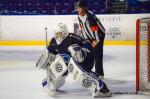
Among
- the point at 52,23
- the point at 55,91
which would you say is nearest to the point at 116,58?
the point at 52,23

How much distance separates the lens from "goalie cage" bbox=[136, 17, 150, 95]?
544 centimetres

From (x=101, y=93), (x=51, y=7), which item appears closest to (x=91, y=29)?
(x=101, y=93)

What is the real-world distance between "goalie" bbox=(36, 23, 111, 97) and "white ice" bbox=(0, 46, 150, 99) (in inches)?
6.6

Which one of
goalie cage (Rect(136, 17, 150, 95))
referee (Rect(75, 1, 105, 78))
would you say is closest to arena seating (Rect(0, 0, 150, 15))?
referee (Rect(75, 1, 105, 78))

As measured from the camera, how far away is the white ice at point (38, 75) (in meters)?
5.42

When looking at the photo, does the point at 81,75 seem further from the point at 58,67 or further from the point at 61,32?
the point at 61,32

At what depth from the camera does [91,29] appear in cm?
567

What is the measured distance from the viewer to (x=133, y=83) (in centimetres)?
614

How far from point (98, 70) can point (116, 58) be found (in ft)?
6.84

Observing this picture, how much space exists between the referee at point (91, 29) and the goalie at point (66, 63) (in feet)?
0.73

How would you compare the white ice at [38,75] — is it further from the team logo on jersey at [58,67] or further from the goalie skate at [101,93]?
the team logo on jersey at [58,67]

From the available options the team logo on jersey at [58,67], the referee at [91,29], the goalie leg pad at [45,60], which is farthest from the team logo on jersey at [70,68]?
the referee at [91,29]

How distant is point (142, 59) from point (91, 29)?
743 millimetres

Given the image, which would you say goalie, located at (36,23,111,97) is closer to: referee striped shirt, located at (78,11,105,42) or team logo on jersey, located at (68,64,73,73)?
team logo on jersey, located at (68,64,73,73)
